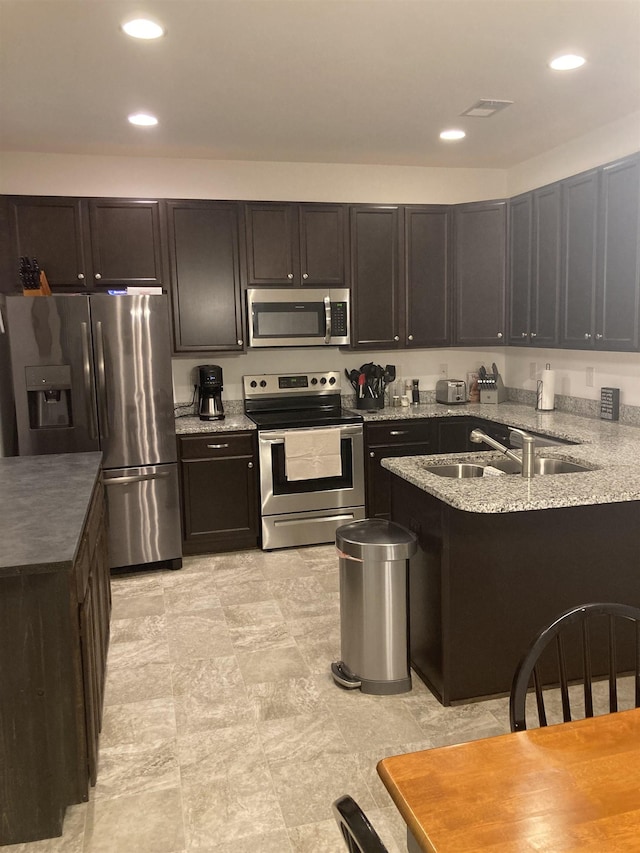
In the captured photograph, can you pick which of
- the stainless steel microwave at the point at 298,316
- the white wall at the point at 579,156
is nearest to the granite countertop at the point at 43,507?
the stainless steel microwave at the point at 298,316

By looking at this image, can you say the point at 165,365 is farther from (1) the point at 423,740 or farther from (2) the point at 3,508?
(1) the point at 423,740

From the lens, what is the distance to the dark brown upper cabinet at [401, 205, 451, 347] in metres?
5.09

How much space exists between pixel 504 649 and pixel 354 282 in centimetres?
301

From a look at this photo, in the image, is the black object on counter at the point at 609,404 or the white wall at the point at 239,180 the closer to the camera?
the black object on counter at the point at 609,404

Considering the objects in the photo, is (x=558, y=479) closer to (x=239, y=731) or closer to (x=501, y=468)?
(x=501, y=468)

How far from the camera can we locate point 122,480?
425cm

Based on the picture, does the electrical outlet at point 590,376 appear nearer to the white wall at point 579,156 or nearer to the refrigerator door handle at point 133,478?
the white wall at point 579,156

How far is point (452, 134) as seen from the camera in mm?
4320

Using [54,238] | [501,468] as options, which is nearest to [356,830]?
[501,468]

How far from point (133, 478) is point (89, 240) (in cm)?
159

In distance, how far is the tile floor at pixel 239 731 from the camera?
6.85ft

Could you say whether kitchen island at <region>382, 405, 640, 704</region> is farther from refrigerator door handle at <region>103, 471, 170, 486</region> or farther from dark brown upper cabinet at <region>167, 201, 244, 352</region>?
dark brown upper cabinet at <region>167, 201, 244, 352</region>

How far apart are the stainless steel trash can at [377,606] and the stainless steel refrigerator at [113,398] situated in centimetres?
182

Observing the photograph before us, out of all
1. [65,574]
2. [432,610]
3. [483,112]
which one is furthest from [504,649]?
[483,112]
